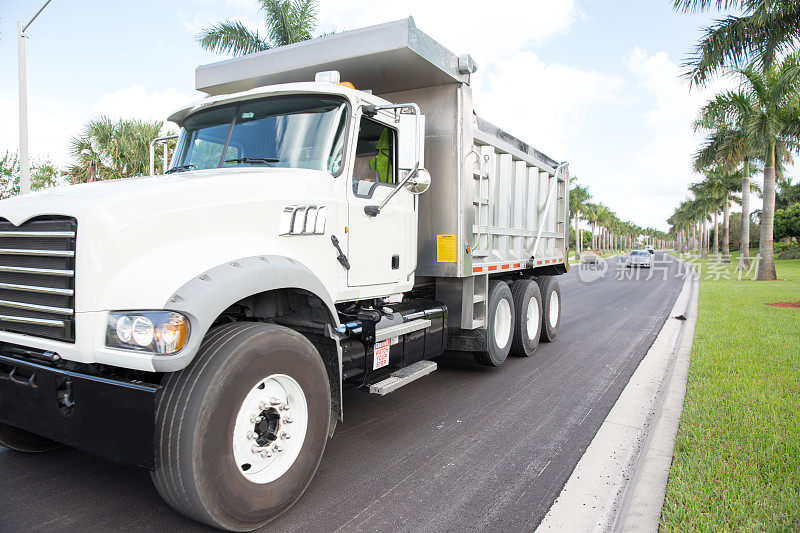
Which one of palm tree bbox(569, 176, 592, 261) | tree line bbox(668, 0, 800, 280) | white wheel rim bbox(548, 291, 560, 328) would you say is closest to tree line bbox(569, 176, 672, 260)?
palm tree bbox(569, 176, 592, 261)

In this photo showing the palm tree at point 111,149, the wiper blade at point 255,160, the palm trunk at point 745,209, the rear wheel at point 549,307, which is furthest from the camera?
the palm trunk at point 745,209

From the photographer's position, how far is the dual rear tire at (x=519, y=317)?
21.9ft

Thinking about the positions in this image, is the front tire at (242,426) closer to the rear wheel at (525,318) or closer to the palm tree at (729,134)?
the rear wheel at (525,318)

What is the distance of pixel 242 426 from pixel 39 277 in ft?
4.59

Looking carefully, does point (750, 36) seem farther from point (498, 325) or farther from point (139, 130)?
point (139, 130)

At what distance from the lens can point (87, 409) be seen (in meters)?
2.67

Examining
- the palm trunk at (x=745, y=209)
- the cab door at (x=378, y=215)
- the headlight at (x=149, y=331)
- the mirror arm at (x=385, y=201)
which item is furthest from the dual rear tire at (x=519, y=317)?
A: the palm trunk at (x=745, y=209)

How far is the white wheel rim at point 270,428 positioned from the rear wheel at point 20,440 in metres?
1.96

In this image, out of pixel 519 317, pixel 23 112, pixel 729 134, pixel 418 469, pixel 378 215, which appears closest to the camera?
pixel 418 469

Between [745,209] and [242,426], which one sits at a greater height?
[745,209]

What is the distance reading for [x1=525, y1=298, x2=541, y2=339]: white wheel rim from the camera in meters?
7.85

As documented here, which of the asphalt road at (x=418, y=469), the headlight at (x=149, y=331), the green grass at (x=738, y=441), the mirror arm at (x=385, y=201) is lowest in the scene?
the asphalt road at (x=418, y=469)

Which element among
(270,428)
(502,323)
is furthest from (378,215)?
(502,323)

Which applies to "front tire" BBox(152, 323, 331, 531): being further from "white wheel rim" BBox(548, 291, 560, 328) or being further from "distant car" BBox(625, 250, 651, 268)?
"distant car" BBox(625, 250, 651, 268)
